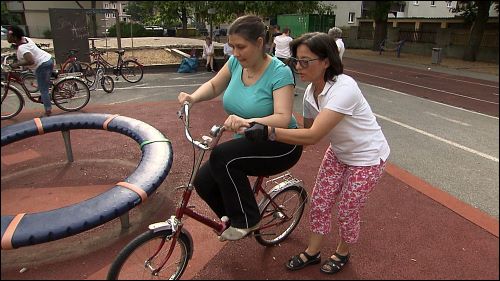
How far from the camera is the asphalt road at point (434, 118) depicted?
4281mm

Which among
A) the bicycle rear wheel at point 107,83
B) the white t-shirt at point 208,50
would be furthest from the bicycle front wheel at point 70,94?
the white t-shirt at point 208,50

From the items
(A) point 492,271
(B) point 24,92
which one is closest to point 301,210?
(A) point 492,271

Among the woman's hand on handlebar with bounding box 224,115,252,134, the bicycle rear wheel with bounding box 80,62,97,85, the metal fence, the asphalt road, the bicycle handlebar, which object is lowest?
the asphalt road

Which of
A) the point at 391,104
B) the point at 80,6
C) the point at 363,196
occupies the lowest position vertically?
the point at 391,104

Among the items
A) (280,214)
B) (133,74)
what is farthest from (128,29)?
(133,74)

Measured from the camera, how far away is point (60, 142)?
5133mm

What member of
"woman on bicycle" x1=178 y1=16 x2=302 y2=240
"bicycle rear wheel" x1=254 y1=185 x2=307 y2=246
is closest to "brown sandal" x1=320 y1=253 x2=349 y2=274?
"bicycle rear wheel" x1=254 y1=185 x2=307 y2=246

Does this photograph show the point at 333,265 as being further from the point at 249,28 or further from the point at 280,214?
the point at 249,28

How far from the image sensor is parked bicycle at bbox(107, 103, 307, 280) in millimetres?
1984

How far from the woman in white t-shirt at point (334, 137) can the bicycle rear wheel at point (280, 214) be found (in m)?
0.30

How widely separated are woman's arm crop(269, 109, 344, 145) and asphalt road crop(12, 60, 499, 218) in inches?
29.3

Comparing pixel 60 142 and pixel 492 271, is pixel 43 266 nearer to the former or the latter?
pixel 492 271

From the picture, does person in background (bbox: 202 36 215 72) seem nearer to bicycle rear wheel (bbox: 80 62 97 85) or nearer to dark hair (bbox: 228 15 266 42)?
bicycle rear wheel (bbox: 80 62 97 85)

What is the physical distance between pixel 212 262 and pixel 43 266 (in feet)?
3.64
